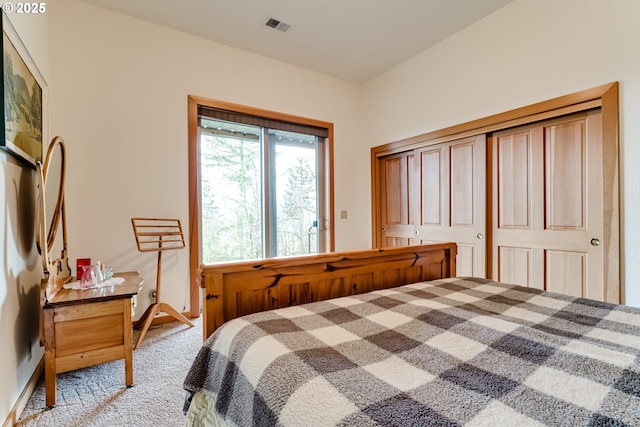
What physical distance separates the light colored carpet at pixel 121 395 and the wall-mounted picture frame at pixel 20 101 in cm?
A: 137

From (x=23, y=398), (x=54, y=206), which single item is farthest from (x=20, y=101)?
(x=23, y=398)

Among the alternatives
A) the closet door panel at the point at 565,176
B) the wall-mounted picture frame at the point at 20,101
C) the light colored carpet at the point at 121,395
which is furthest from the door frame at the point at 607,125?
the wall-mounted picture frame at the point at 20,101

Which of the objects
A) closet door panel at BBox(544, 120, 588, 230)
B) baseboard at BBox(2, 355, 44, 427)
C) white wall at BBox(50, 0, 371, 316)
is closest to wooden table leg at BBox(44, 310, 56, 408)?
baseboard at BBox(2, 355, 44, 427)

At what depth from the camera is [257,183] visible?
345 centimetres

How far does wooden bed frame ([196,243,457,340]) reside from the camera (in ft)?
4.12

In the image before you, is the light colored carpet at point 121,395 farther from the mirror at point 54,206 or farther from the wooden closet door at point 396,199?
the wooden closet door at point 396,199

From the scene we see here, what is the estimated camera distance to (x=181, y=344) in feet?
7.64

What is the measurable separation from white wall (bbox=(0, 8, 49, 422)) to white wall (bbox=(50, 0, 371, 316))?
45 centimetres

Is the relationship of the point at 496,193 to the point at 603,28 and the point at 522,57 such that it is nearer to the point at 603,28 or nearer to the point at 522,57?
the point at 522,57

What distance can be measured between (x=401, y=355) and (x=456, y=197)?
252 cm

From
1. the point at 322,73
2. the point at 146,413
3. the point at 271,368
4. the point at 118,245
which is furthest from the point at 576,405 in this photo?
the point at 322,73

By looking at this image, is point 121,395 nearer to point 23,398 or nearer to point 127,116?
point 23,398

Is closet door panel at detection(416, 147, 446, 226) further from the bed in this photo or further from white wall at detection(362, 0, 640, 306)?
the bed

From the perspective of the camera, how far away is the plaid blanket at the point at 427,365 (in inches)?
24.9
